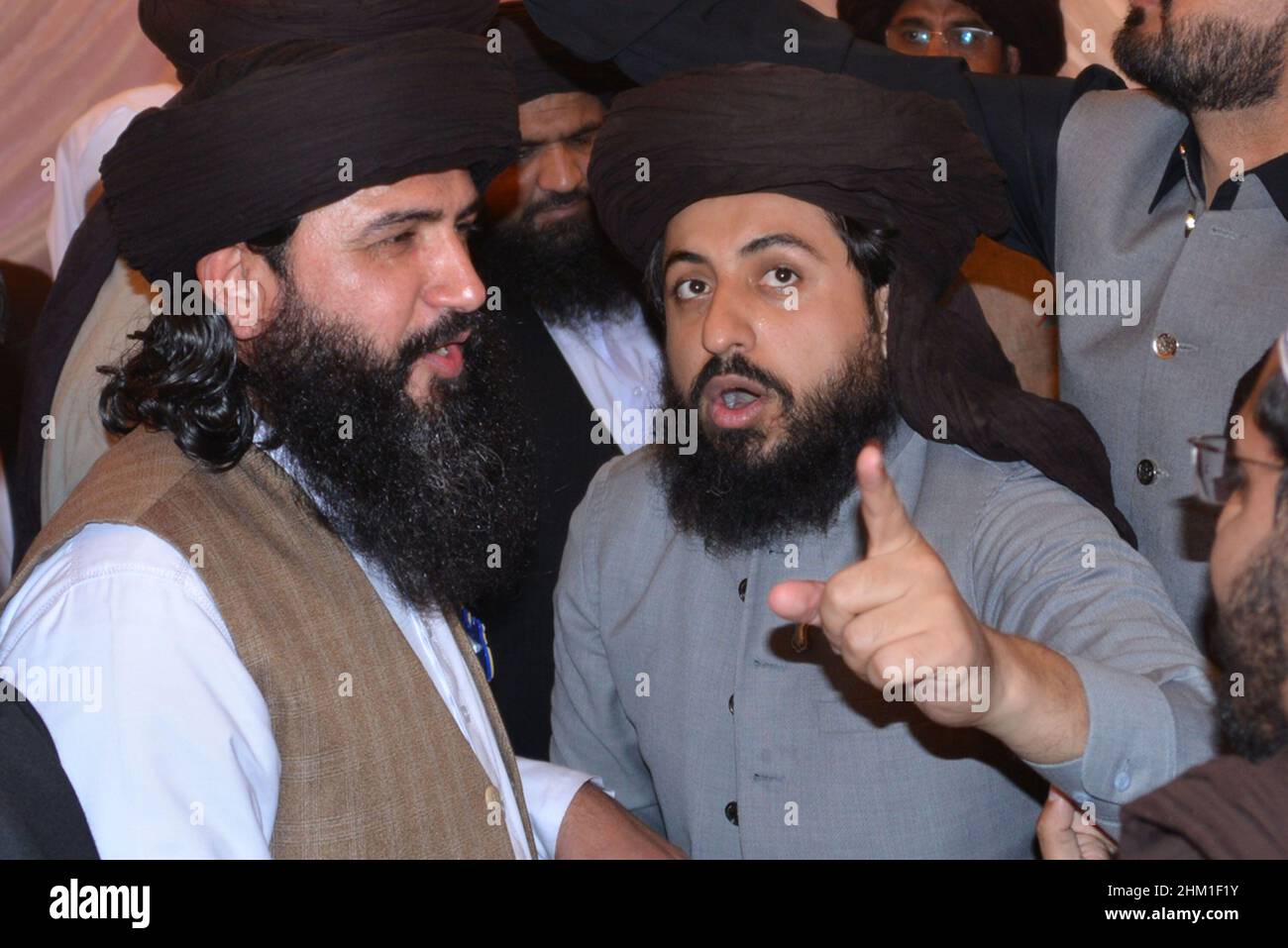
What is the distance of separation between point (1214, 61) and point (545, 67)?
1.65 m

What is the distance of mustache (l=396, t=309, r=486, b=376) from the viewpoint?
2553 mm

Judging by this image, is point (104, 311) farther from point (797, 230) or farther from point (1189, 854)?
point (1189, 854)

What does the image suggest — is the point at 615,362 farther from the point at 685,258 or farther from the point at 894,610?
the point at 894,610

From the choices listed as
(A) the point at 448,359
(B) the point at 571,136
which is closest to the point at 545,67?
(B) the point at 571,136

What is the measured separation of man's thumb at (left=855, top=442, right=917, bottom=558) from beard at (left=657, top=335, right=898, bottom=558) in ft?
3.18

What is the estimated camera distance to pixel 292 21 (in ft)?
8.34

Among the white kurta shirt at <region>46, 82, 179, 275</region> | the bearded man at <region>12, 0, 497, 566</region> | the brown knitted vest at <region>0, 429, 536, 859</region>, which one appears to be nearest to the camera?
the brown knitted vest at <region>0, 429, 536, 859</region>

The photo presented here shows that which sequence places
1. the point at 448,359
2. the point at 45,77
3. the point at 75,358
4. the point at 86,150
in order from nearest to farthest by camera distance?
the point at 448,359 < the point at 75,358 < the point at 86,150 < the point at 45,77

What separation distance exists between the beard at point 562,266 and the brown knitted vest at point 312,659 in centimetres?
147

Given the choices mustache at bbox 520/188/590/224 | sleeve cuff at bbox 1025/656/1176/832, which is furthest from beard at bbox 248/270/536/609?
mustache at bbox 520/188/590/224

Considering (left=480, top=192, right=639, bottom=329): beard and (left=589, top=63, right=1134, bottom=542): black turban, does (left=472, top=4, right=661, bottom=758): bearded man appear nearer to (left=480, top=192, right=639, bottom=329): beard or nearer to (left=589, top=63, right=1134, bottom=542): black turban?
(left=480, top=192, right=639, bottom=329): beard

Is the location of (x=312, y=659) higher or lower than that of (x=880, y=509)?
lower

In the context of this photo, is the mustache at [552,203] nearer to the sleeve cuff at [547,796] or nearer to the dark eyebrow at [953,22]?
the dark eyebrow at [953,22]

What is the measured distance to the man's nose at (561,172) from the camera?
387 cm
